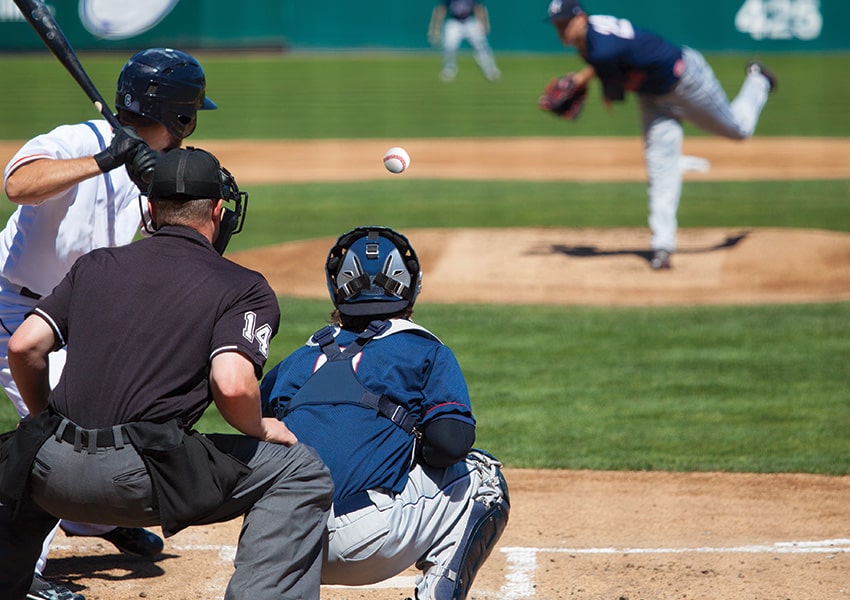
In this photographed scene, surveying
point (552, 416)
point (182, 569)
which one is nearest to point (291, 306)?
point (552, 416)

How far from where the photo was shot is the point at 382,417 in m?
3.14

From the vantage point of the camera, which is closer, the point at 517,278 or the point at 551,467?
the point at 551,467

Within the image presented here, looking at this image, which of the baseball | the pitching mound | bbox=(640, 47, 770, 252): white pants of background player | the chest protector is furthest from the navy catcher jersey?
the chest protector

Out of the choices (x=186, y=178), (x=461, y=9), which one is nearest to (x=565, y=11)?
(x=186, y=178)

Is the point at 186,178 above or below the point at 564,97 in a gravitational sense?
above

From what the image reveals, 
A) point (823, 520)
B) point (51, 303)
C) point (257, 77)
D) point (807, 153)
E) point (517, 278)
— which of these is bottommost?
point (257, 77)

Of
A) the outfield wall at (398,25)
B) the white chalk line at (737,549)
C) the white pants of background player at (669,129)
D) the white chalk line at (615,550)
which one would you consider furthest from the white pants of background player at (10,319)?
the outfield wall at (398,25)

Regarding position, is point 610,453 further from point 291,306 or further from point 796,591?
point 291,306

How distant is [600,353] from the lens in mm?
7711

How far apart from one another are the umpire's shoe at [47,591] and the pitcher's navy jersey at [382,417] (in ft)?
3.68

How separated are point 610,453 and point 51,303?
357cm

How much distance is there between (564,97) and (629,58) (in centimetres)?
80

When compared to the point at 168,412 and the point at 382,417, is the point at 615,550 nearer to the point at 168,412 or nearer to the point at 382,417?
the point at 382,417

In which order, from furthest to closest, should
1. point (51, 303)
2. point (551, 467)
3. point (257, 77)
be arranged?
point (257, 77) < point (551, 467) < point (51, 303)
